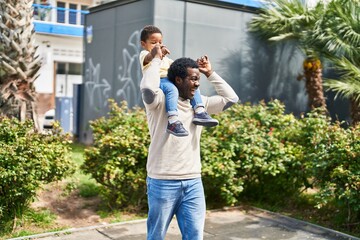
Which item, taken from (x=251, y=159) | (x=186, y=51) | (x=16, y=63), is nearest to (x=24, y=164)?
(x=16, y=63)

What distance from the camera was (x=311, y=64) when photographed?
1116cm

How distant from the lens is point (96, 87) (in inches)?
487

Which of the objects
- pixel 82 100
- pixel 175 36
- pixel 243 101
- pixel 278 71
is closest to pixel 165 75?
pixel 175 36

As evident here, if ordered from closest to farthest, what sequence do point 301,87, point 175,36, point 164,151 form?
point 164,151
point 175,36
point 301,87

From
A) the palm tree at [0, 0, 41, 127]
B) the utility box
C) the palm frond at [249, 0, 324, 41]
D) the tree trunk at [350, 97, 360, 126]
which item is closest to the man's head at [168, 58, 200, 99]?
the palm tree at [0, 0, 41, 127]

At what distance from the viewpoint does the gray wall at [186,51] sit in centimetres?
1068

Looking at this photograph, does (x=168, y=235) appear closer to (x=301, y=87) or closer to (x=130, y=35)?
(x=130, y=35)

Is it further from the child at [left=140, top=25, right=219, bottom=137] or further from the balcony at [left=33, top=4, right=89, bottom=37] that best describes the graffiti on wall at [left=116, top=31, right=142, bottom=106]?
the balcony at [left=33, top=4, right=89, bottom=37]

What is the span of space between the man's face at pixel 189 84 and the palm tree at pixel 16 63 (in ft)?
13.2

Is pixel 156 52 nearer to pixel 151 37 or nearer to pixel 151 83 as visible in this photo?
pixel 151 83

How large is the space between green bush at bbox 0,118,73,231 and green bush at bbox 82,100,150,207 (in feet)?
1.48

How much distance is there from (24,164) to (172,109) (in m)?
2.46

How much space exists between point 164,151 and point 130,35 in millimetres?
8088

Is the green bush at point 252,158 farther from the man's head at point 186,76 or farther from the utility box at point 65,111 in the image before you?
the utility box at point 65,111
